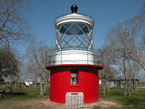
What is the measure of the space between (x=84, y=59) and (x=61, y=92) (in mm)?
3653

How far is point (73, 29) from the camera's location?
568 inches

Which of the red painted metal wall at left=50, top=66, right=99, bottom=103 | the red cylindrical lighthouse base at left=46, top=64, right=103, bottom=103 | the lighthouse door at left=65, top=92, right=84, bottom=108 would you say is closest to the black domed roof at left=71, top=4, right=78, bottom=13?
the red cylindrical lighthouse base at left=46, top=64, right=103, bottom=103

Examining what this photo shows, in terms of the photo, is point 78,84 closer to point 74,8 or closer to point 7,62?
point 74,8

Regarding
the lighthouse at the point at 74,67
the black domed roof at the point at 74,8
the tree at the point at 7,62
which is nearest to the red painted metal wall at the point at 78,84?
the lighthouse at the point at 74,67

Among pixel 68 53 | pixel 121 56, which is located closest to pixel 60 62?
pixel 68 53

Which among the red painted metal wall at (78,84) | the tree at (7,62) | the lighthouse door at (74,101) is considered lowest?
the lighthouse door at (74,101)

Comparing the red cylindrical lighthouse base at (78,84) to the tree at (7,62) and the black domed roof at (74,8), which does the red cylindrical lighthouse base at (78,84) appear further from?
the tree at (7,62)

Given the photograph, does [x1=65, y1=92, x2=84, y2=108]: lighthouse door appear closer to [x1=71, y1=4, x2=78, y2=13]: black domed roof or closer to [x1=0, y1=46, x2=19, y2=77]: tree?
[x1=71, y1=4, x2=78, y2=13]: black domed roof

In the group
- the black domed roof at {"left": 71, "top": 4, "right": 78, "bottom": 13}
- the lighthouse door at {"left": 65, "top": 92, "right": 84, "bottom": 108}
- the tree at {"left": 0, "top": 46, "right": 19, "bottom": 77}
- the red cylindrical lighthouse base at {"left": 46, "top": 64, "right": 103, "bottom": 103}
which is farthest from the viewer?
the tree at {"left": 0, "top": 46, "right": 19, "bottom": 77}

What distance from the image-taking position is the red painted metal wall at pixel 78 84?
12531mm

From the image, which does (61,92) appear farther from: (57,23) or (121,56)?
(121,56)

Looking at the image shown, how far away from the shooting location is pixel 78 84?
1251cm

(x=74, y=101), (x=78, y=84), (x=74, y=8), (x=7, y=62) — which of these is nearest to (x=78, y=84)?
(x=78, y=84)

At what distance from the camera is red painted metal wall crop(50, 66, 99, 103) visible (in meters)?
12.5
